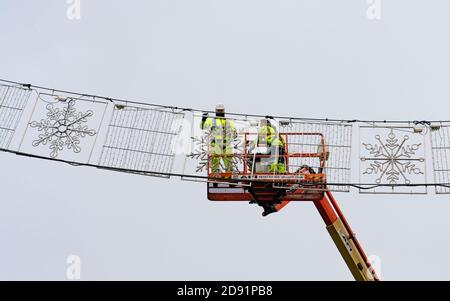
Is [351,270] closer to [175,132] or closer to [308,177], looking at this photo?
[308,177]

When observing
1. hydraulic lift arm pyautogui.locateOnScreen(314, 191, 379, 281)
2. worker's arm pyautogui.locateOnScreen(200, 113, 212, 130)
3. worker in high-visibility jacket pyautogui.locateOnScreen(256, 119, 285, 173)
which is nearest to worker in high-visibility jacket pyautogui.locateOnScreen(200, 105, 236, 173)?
worker's arm pyautogui.locateOnScreen(200, 113, 212, 130)

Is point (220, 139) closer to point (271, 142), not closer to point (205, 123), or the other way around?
point (205, 123)

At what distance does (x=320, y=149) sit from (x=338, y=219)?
4.69 m

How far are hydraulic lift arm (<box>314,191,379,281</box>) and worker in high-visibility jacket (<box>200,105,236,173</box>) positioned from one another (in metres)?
5.42

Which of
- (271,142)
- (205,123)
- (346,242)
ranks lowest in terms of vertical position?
(346,242)

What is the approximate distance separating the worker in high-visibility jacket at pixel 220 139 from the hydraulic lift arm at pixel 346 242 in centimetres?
542

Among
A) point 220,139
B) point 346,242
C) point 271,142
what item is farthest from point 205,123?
point 346,242

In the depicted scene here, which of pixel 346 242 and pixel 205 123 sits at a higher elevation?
pixel 205 123

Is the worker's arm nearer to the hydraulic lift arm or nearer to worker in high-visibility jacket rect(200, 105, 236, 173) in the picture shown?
worker in high-visibility jacket rect(200, 105, 236, 173)

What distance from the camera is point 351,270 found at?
41125 millimetres

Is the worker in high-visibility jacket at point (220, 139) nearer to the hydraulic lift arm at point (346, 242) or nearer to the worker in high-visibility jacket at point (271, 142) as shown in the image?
the worker in high-visibility jacket at point (271, 142)

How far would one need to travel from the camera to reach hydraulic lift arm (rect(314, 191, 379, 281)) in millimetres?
40531

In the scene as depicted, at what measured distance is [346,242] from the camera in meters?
40.9

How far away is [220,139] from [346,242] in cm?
770
